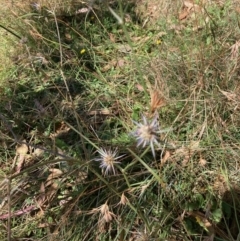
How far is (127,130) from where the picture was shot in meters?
1.98

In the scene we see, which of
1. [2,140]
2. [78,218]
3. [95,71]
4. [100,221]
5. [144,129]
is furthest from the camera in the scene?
A: [95,71]

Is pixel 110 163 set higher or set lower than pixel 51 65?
higher

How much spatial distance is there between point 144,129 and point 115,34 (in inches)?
65.4

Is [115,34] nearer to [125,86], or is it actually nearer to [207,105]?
[125,86]

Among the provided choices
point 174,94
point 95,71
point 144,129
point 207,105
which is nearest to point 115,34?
point 95,71

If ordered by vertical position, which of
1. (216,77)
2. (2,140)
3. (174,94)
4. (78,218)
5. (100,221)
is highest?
(216,77)

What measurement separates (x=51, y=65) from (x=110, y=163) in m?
1.30

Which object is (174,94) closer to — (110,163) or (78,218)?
(78,218)

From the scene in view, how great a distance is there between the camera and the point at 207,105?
1.85 metres

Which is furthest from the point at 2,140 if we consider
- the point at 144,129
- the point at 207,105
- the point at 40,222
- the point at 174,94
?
the point at 144,129

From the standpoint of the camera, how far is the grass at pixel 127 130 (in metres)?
1.66

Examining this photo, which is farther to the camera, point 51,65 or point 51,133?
point 51,65

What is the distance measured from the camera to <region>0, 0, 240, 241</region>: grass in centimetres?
166

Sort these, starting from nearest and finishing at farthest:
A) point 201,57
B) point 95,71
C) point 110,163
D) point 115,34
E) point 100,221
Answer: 1. point 110,163
2. point 100,221
3. point 201,57
4. point 95,71
5. point 115,34
